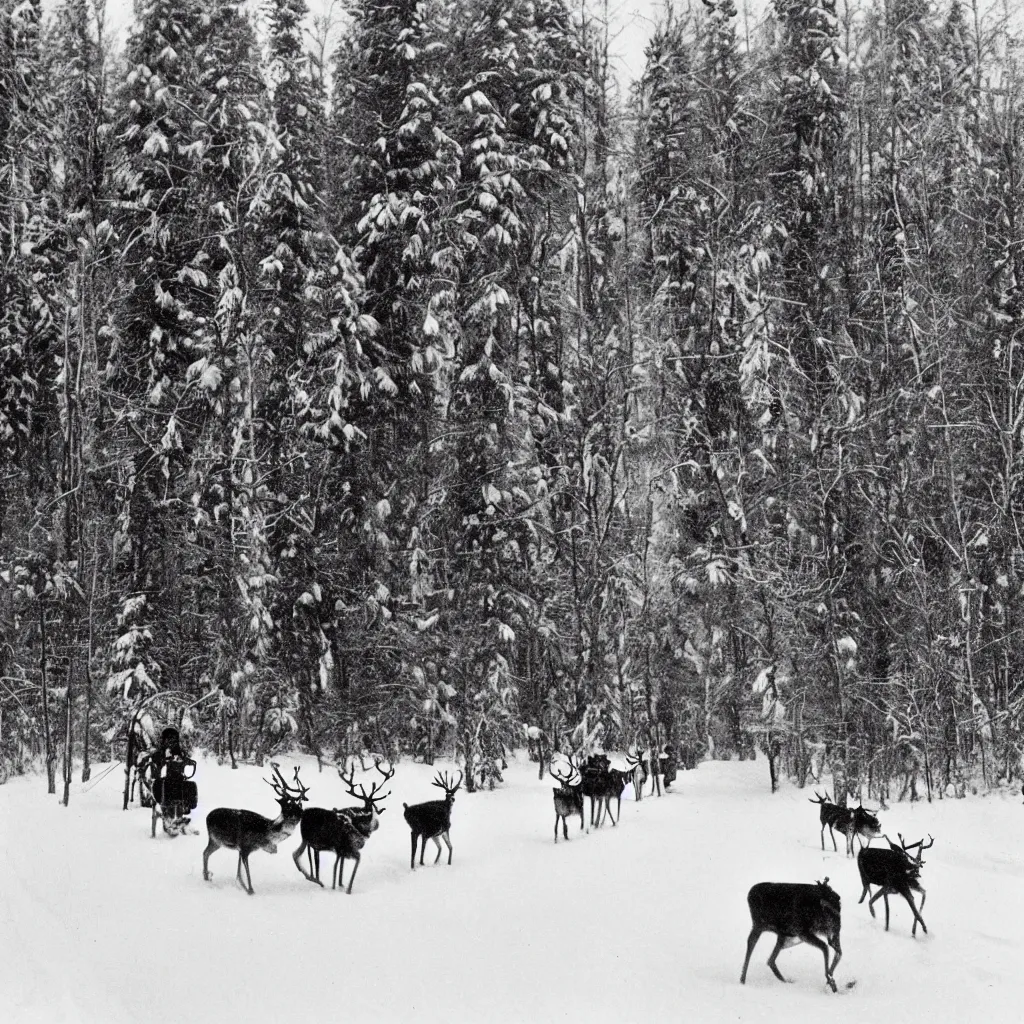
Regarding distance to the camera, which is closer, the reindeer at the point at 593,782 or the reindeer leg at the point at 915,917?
the reindeer leg at the point at 915,917

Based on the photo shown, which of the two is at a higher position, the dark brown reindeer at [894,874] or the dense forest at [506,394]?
the dense forest at [506,394]

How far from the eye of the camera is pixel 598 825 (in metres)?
16.1

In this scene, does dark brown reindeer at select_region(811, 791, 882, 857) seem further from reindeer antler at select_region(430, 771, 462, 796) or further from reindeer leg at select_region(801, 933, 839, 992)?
reindeer antler at select_region(430, 771, 462, 796)

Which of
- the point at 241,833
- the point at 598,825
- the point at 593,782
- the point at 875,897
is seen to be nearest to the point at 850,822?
the point at 875,897

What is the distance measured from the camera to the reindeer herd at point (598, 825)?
7.58 meters

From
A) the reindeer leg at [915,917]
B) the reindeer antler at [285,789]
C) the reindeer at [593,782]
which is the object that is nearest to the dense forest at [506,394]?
the reindeer at [593,782]

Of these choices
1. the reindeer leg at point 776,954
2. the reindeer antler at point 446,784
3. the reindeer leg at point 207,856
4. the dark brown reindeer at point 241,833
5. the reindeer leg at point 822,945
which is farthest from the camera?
the reindeer antler at point 446,784

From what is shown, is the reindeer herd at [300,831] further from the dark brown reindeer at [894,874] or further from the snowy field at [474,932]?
the dark brown reindeer at [894,874]

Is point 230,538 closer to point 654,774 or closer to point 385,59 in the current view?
point 654,774

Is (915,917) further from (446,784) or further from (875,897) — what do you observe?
(446,784)

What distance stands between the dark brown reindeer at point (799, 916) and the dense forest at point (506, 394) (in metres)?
12.3

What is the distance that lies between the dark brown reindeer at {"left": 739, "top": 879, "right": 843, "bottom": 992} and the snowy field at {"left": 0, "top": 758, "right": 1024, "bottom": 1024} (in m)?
0.38

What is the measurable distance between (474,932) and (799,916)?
3.23 meters

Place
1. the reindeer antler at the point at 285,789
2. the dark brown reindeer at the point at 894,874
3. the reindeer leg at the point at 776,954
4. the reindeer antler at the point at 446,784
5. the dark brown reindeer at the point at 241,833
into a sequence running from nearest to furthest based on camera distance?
the reindeer leg at the point at 776,954 → the dark brown reindeer at the point at 894,874 → the dark brown reindeer at the point at 241,833 → the reindeer antler at the point at 285,789 → the reindeer antler at the point at 446,784
